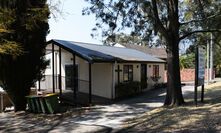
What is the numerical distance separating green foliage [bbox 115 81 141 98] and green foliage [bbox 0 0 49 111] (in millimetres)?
6331

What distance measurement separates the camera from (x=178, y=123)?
11750 millimetres

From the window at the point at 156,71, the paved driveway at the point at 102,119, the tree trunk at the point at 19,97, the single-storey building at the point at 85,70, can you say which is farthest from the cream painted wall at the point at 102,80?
the window at the point at 156,71

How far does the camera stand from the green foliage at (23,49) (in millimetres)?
17156

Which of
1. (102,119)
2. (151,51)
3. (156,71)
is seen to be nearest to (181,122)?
(102,119)

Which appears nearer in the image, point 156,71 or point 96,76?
point 96,76

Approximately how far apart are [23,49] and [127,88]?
30.6 feet

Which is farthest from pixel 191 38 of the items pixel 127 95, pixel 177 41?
pixel 127 95

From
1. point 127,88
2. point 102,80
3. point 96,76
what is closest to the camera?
point 102,80

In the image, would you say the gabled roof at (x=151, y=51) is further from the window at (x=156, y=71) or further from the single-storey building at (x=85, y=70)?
the single-storey building at (x=85, y=70)

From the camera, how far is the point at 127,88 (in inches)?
982

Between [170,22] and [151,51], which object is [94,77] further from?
[151,51]

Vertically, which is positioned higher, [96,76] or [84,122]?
[96,76]

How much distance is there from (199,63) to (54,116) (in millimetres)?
7247

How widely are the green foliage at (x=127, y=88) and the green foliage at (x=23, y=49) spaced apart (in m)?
6.33
